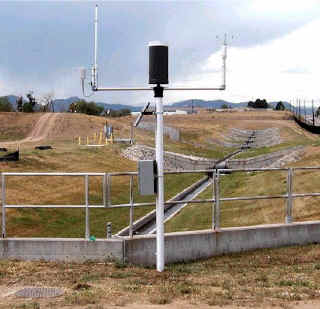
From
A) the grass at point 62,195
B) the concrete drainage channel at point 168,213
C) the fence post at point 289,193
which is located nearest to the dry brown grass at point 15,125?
the grass at point 62,195

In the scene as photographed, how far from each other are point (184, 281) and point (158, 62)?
11.7ft

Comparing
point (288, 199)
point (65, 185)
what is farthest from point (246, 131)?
point (288, 199)

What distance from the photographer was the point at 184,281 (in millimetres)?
9594

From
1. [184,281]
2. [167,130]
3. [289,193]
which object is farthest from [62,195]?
[167,130]

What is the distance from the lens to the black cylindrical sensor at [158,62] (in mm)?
10570

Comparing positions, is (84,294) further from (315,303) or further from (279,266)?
(279,266)

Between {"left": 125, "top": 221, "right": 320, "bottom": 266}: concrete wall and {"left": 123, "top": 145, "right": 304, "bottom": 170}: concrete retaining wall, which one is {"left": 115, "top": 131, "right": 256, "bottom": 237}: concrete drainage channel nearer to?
{"left": 125, "top": 221, "right": 320, "bottom": 266}: concrete wall

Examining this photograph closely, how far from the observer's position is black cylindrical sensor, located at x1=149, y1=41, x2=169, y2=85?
10.6 metres

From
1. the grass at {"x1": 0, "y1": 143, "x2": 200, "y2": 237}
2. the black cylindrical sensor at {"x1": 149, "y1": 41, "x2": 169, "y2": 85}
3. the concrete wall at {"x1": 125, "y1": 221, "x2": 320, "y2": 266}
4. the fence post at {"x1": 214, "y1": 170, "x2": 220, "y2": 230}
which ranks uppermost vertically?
the black cylindrical sensor at {"x1": 149, "y1": 41, "x2": 169, "y2": 85}

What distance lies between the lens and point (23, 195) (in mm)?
30156

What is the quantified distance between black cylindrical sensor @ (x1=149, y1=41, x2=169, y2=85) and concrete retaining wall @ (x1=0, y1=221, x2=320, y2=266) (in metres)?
2.87

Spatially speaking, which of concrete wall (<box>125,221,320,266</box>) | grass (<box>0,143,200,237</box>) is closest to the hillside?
grass (<box>0,143,200,237</box>)

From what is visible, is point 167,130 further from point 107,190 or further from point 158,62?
point 158,62

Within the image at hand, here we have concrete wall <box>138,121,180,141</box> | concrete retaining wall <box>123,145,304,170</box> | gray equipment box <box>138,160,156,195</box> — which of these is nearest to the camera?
gray equipment box <box>138,160,156,195</box>
